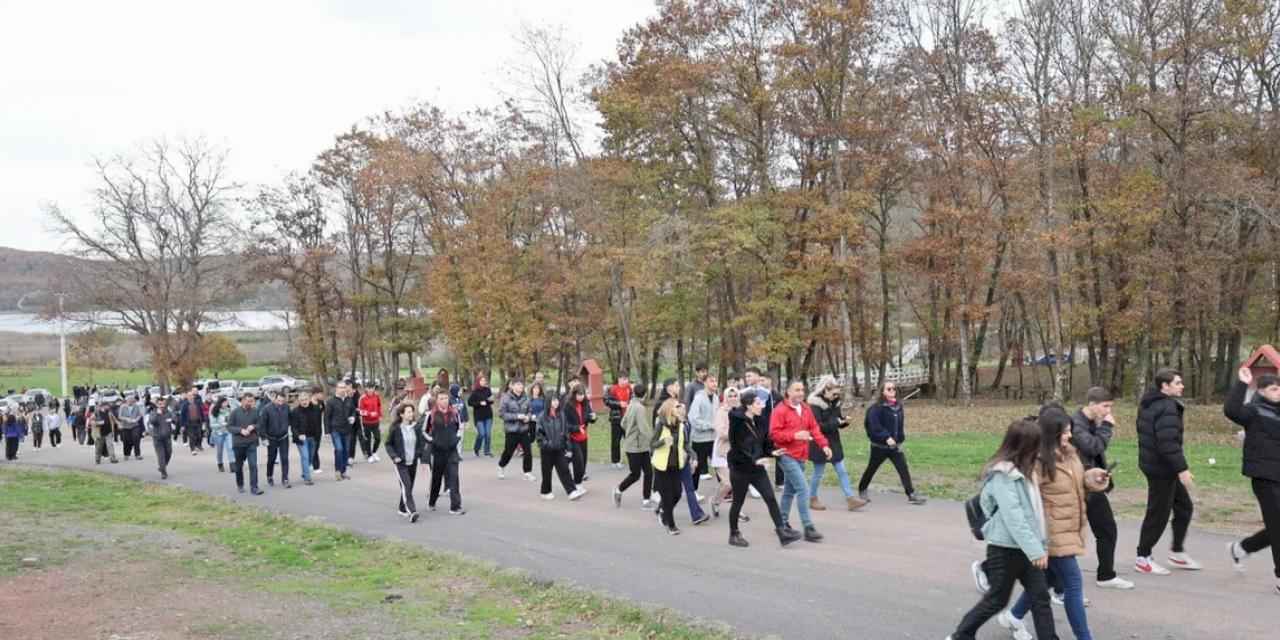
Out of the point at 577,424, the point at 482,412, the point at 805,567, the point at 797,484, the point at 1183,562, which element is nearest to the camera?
the point at 1183,562

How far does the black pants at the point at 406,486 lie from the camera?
12008 mm

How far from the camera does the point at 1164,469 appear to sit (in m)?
7.54

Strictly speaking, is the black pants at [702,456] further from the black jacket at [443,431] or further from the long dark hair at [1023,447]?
the long dark hair at [1023,447]

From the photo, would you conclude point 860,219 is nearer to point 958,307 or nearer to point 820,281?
point 820,281

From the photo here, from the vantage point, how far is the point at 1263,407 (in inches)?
279

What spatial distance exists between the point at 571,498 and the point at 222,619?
607 centimetres

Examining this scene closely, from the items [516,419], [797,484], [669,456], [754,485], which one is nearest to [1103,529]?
[797,484]

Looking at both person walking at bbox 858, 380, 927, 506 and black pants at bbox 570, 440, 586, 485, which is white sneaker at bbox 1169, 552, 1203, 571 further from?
black pants at bbox 570, 440, 586, 485

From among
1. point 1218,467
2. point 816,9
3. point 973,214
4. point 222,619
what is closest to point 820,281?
point 973,214

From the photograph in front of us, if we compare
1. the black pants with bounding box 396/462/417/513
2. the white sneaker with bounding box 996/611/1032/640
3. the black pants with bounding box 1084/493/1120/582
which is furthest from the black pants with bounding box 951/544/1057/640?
the black pants with bounding box 396/462/417/513

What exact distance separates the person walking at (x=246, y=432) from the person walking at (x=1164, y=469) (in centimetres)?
1289

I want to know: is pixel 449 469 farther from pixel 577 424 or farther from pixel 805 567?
pixel 805 567

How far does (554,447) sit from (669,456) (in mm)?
2776

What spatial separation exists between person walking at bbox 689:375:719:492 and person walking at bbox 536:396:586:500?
181 cm
